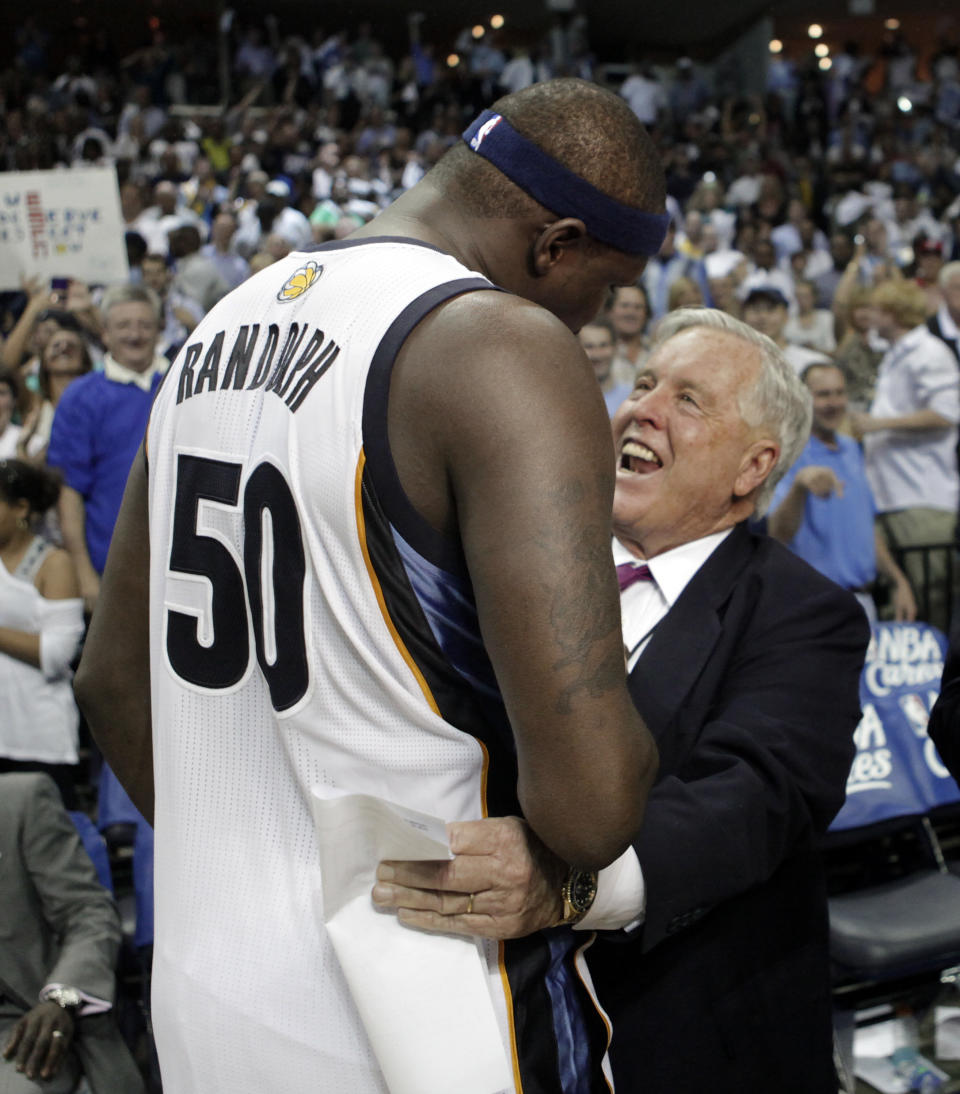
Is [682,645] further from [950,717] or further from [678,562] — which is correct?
[950,717]

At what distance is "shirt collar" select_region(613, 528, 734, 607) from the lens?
6.35 feet

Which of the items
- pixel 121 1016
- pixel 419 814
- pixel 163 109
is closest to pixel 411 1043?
pixel 419 814

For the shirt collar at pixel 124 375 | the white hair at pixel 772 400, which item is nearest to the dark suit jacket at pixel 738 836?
the white hair at pixel 772 400

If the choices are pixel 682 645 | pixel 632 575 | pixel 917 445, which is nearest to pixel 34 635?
pixel 632 575

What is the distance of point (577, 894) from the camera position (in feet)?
4.33

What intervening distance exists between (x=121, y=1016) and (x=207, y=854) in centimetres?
174

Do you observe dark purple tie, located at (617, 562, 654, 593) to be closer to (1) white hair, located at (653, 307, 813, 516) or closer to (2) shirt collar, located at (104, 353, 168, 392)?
(1) white hair, located at (653, 307, 813, 516)

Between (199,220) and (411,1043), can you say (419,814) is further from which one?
(199,220)

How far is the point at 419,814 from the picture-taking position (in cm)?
116

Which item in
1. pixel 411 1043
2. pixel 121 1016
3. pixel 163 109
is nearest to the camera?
pixel 411 1043

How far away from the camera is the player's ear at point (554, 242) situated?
4.33 ft

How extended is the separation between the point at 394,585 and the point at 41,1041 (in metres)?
1.68

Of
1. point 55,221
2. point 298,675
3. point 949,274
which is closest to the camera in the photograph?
point 298,675

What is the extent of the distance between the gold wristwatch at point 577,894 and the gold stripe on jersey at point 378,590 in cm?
26
